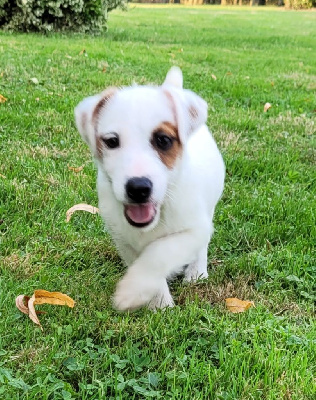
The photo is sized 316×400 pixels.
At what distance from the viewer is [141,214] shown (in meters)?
2.42

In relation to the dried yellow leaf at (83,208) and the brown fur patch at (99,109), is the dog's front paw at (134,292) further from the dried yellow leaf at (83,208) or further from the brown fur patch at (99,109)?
the dried yellow leaf at (83,208)

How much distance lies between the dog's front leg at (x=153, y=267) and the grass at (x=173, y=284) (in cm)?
11

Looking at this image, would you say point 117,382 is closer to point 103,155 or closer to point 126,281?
point 126,281

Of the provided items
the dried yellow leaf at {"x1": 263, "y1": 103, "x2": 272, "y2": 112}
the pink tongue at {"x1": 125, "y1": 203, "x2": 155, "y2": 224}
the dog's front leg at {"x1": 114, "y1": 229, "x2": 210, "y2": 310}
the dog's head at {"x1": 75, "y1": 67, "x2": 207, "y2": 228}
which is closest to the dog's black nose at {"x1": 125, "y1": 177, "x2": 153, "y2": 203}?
the dog's head at {"x1": 75, "y1": 67, "x2": 207, "y2": 228}

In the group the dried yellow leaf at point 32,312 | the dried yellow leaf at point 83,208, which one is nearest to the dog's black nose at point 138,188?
the dried yellow leaf at point 32,312

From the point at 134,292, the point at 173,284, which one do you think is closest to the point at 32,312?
the point at 134,292

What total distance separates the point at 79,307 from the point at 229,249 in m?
1.12

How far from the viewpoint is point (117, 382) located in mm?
2021

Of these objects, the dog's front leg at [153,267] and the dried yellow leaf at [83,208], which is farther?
the dried yellow leaf at [83,208]

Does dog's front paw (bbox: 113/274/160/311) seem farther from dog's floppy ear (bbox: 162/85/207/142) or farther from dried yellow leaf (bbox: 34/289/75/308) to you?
dog's floppy ear (bbox: 162/85/207/142)

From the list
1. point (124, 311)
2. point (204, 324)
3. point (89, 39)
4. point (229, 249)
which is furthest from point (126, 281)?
point (89, 39)

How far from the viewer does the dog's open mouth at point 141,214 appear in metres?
2.42

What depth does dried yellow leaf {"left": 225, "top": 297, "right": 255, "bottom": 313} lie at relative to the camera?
2.61 m

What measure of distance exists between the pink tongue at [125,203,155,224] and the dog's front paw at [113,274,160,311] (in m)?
0.25
